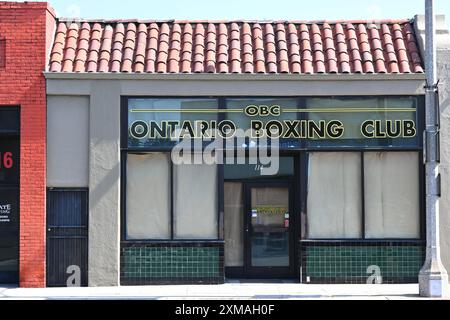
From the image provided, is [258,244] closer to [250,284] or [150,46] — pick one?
[250,284]

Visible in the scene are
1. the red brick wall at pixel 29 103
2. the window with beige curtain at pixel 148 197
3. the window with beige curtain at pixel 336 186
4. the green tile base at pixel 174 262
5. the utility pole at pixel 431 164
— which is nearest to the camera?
the utility pole at pixel 431 164

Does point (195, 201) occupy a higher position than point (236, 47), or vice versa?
point (236, 47)

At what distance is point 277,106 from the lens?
588 inches

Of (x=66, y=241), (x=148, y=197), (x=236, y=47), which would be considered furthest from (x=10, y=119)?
(x=236, y=47)

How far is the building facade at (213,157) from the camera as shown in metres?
14.7

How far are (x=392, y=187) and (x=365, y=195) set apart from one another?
0.58 metres

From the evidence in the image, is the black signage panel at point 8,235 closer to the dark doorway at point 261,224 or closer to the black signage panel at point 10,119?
the black signage panel at point 10,119

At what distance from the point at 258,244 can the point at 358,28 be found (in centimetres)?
524

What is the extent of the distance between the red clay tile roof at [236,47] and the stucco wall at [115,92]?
0.67 ft

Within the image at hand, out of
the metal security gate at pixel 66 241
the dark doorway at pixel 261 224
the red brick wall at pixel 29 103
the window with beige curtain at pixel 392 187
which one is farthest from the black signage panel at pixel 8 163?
the window with beige curtain at pixel 392 187

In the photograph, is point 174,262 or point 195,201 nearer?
point 174,262

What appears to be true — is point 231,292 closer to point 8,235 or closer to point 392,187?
point 392,187

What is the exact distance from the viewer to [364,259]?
583 inches

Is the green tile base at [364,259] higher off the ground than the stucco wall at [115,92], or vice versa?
the stucco wall at [115,92]
